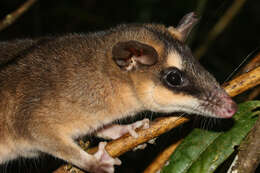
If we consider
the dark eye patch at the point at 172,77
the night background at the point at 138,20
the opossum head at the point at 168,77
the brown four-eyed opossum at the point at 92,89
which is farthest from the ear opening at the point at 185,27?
the night background at the point at 138,20

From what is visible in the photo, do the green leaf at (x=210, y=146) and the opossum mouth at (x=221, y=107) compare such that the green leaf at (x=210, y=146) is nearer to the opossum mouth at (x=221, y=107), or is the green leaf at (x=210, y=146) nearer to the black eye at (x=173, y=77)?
the opossum mouth at (x=221, y=107)

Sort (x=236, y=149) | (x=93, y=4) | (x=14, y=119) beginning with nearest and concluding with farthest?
(x=236, y=149) < (x=14, y=119) < (x=93, y=4)

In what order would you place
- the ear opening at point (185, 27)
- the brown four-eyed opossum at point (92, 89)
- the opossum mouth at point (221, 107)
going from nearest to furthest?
1. the opossum mouth at point (221, 107)
2. the brown four-eyed opossum at point (92, 89)
3. the ear opening at point (185, 27)

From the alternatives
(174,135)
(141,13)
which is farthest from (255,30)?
(174,135)

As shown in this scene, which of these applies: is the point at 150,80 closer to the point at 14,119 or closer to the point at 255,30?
the point at 14,119

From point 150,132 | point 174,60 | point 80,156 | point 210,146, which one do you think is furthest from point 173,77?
point 80,156

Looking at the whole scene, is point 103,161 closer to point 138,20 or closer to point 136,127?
point 136,127
